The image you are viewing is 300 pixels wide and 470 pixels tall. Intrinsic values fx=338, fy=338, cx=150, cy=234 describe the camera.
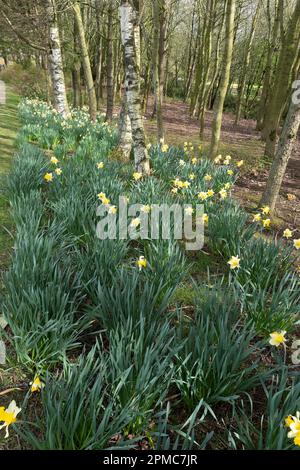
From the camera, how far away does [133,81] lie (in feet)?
16.0

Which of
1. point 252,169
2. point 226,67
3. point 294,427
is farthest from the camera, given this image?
point 252,169

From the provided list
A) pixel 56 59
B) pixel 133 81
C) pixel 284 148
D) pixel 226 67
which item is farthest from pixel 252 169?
pixel 56 59

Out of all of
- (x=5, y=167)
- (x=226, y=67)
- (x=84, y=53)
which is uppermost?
A: (x=84, y=53)

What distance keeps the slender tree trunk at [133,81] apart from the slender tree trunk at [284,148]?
181 centimetres

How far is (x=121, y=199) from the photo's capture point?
11.9 feet

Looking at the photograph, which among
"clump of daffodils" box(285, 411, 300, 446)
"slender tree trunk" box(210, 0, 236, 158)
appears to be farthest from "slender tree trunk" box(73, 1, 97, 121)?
"clump of daffodils" box(285, 411, 300, 446)

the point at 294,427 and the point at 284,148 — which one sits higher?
the point at 284,148

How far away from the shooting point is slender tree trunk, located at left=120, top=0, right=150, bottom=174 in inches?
183

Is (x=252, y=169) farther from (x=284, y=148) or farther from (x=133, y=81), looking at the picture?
(x=133, y=81)

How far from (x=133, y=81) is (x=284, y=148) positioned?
233cm

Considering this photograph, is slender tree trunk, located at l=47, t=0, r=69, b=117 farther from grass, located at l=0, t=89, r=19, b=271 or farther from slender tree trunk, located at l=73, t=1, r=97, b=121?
grass, located at l=0, t=89, r=19, b=271

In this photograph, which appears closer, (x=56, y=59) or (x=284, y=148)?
(x=284, y=148)
